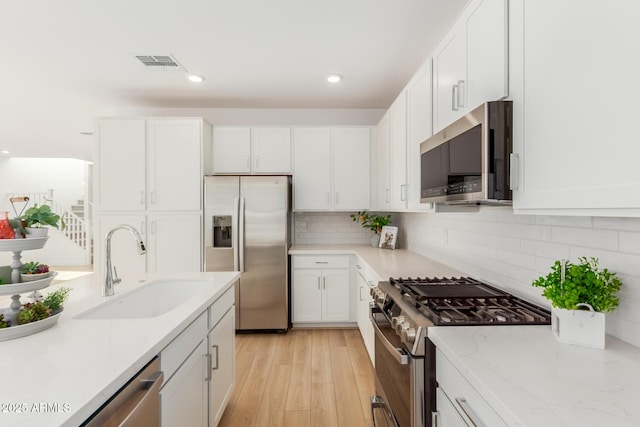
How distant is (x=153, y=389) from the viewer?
3.67 ft

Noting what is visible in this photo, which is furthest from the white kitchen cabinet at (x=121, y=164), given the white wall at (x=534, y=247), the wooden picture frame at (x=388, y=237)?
the white wall at (x=534, y=247)

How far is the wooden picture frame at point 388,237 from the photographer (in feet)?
12.7

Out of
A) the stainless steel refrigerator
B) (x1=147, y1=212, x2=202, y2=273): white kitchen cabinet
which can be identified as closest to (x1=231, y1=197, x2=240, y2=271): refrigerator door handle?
the stainless steel refrigerator

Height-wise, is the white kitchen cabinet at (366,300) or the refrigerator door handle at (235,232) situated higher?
the refrigerator door handle at (235,232)

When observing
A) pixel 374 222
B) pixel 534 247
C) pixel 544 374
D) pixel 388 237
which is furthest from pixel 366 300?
pixel 544 374

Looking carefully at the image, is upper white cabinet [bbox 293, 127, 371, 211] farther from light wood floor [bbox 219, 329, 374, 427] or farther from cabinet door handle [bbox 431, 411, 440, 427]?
cabinet door handle [bbox 431, 411, 440, 427]

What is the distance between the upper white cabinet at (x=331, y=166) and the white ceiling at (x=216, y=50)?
1.37 ft

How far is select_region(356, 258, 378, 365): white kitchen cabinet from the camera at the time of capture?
2735 mm

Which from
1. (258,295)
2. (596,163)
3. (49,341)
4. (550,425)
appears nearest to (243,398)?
(258,295)

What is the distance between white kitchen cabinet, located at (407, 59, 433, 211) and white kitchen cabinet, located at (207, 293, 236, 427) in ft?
4.81

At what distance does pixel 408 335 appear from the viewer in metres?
1.37

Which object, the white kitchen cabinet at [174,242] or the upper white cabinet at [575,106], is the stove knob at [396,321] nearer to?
the upper white cabinet at [575,106]

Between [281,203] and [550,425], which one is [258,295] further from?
[550,425]

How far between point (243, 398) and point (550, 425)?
2.21 meters
